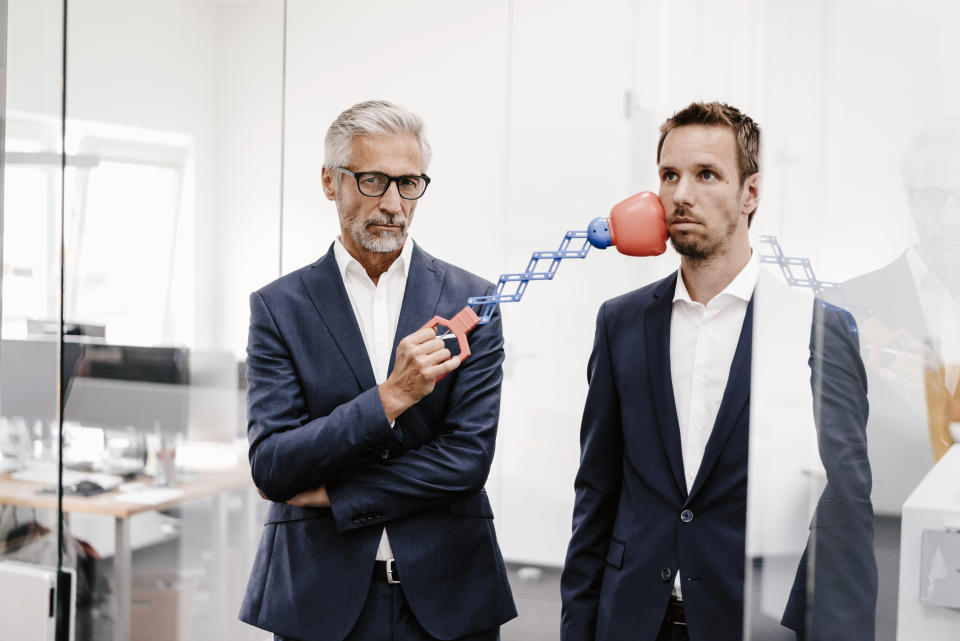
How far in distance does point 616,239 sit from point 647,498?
450mm

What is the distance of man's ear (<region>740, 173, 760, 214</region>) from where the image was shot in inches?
62.6

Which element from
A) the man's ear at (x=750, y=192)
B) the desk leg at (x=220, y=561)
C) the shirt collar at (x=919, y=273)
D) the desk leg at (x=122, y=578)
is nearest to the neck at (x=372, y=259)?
the man's ear at (x=750, y=192)

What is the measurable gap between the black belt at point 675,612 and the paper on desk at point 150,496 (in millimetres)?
1653

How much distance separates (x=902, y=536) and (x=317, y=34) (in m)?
1.87

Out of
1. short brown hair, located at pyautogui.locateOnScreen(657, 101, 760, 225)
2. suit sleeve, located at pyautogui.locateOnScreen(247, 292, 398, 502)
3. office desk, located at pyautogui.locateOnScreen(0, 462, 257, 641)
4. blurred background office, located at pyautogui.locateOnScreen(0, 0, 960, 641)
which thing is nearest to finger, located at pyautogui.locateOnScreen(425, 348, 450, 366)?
suit sleeve, located at pyautogui.locateOnScreen(247, 292, 398, 502)

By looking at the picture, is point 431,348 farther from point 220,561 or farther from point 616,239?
point 220,561

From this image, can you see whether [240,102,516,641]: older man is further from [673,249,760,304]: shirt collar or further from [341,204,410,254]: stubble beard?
[673,249,760,304]: shirt collar

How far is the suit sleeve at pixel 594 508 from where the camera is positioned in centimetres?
166

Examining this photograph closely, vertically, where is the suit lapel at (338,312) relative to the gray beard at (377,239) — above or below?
below

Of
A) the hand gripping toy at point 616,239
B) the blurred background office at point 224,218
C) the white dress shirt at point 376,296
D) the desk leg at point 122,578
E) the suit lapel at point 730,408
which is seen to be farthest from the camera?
the desk leg at point 122,578

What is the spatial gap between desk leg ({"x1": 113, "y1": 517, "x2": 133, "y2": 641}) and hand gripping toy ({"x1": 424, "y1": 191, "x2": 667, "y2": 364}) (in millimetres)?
1481

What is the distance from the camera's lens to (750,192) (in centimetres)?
160

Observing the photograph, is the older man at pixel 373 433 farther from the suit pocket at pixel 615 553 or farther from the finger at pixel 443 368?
the suit pocket at pixel 615 553

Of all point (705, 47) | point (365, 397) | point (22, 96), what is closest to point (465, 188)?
point (705, 47)
